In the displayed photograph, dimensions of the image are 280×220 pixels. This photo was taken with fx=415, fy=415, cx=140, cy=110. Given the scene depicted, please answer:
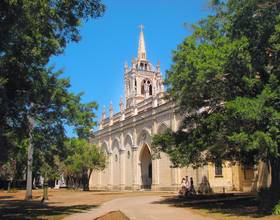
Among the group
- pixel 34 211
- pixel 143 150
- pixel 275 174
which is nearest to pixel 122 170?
pixel 143 150

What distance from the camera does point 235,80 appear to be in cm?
1823

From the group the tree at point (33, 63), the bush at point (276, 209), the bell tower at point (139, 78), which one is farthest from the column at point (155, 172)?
the bush at point (276, 209)

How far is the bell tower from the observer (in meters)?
78.1

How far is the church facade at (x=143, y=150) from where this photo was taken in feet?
130

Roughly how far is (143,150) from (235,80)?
38.6 metres

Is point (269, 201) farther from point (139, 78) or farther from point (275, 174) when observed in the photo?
point (139, 78)

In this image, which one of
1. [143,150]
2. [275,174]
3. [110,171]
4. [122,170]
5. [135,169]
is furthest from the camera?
[110,171]

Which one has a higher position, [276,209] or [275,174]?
[275,174]

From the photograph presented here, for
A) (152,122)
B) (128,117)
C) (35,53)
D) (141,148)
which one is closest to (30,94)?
(35,53)

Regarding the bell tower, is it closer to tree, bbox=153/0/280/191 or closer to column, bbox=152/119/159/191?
column, bbox=152/119/159/191

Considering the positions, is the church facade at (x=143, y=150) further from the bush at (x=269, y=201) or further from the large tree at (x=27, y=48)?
the large tree at (x=27, y=48)

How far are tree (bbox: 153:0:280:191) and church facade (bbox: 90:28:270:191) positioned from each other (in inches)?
462

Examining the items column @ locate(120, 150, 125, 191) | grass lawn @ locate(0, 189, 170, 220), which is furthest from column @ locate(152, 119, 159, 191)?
grass lawn @ locate(0, 189, 170, 220)

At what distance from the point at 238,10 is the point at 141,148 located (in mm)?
39076
